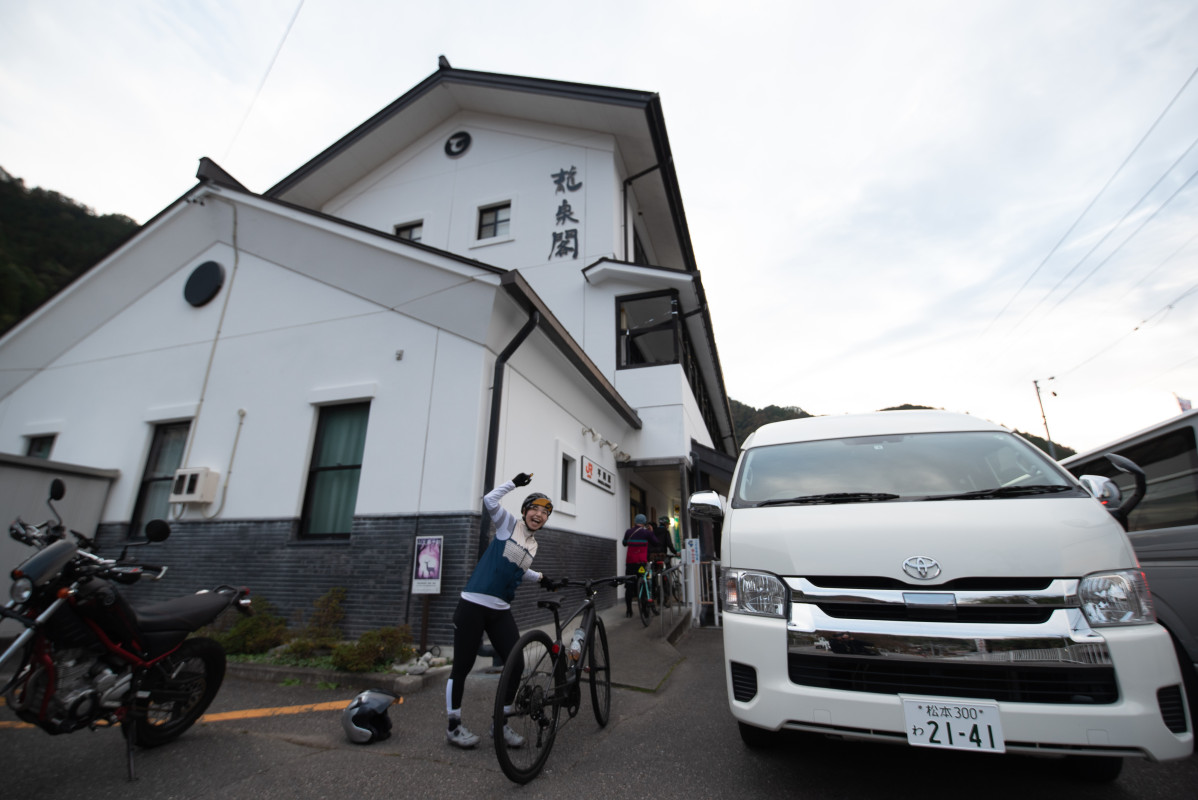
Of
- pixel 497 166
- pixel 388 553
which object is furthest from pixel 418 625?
pixel 497 166

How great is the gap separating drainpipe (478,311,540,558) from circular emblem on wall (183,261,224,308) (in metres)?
5.42

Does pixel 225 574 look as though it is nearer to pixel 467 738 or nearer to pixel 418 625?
pixel 418 625

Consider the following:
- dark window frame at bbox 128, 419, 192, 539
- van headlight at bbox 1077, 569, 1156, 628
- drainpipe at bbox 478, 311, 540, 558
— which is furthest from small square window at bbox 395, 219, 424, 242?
van headlight at bbox 1077, 569, 1156, 628

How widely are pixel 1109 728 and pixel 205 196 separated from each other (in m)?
11.4

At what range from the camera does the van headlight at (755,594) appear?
254cm

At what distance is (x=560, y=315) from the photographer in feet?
40.4

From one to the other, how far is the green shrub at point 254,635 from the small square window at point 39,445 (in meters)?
6.37

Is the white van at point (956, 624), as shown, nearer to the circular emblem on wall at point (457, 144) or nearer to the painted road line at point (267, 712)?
the painted road line at point (267, 712)

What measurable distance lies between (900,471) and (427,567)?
4586 mm

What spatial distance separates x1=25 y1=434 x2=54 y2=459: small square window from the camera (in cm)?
886

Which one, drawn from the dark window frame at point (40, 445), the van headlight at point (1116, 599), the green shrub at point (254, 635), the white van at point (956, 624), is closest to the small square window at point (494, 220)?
the dark window frame at point (40, 445)

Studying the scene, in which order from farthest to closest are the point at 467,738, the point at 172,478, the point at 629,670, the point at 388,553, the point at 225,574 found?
Result: the point at 172,478, the point at 225,574, the point at 388,553, the point at 629,670, the point at 467,738

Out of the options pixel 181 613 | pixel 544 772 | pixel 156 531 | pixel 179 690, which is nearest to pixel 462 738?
pixel 544 772

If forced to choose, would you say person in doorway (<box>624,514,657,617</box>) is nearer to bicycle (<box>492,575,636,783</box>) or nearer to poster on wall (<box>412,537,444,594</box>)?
poster on wall (<box>412,537,444,594</box>)
